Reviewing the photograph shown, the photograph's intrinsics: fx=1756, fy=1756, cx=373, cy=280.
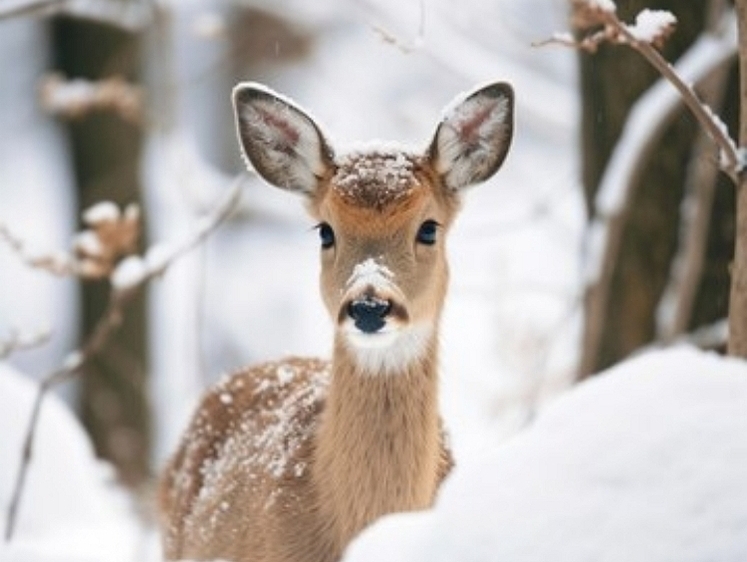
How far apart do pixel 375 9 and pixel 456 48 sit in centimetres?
87

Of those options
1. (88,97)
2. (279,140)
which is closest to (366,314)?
(279,140)

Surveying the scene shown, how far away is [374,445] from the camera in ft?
16.3

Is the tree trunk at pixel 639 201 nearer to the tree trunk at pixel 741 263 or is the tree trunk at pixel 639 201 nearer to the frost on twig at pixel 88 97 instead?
the tree trunk at pixel 741 263

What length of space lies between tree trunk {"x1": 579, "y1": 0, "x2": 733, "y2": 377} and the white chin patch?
1.78 m

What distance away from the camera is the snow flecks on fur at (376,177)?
505 centimetres

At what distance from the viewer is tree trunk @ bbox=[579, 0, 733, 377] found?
686 centimetres

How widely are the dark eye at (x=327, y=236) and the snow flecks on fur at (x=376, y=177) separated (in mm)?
118

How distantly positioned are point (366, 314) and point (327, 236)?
0.53 m

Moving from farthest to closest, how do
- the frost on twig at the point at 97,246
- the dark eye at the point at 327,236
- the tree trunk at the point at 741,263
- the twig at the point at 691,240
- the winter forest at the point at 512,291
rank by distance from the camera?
the frost on twig at the point at 97,246 → the twig at the point at 691,240 → the dark eye at the point at 327,236 → the tree trunk at the point at 741,263 → the winter forest at the point at 512,291

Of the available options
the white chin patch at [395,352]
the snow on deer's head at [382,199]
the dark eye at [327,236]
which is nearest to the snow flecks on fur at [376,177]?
the snow on deer's head at [382,199]

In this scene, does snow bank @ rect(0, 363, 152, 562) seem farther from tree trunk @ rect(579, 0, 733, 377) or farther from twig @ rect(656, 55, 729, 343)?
twig @ rect(656, 55, 729, 343)

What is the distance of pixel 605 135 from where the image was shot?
23.1ft

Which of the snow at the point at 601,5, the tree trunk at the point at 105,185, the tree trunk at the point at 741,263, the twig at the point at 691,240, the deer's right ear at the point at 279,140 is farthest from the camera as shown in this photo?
the tree trunk at the point at 105,185

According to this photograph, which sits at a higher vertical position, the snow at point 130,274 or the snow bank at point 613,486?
the snow bank at point 613,486
